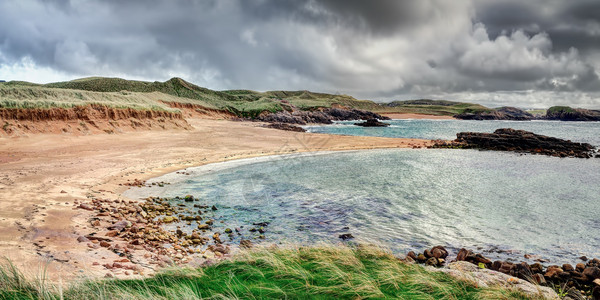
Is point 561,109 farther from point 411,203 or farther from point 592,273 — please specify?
point 592,273

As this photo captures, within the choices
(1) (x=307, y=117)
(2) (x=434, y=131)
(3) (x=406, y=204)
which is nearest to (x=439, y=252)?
(3) (x=406, y=204)

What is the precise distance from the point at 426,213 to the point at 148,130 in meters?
29.4

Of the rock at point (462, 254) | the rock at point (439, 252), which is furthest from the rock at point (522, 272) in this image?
the rock at point (439, 252)

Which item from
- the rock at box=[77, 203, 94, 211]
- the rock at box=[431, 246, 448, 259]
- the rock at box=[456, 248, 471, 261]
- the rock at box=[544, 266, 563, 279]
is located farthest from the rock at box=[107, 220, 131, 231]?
the rock at box=[544, 266, 563, 279]

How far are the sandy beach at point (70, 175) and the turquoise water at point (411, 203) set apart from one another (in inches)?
98.8

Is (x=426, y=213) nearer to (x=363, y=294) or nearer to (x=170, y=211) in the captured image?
(x=363, y=294)

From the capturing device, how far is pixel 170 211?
33.4 ft

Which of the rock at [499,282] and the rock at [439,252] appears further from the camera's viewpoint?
Answer: the rock at [439,252]

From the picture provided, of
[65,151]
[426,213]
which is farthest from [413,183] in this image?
[65,151]

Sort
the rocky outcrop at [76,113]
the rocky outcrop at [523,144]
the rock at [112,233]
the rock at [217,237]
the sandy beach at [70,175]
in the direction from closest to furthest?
the sandy beach at [70,175] → the rock at [112,233] → the rock at [217,237] → the rocky outcrop at [76,113] → the rocky outcrop at [523,144]

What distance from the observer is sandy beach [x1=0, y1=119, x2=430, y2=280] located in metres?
5.96

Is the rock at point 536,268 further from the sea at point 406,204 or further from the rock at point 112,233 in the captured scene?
the rock at point 112,233

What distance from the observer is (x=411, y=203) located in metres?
12.3

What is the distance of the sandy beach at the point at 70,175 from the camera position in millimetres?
5965
